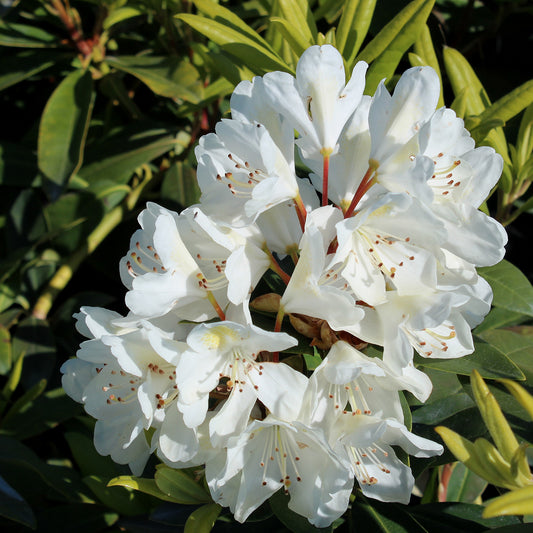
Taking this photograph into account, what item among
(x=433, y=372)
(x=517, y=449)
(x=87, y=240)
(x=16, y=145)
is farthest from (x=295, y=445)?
(x=16, y=145)

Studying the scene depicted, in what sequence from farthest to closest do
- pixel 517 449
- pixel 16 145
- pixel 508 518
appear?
1. pixel 16 145
2. pixel 508 518
3. pixel 517 449

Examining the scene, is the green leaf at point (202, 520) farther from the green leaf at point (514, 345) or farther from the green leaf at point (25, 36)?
the green leaf at point (25, 36)

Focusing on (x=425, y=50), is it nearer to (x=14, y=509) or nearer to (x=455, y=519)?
(x=455, y=519)

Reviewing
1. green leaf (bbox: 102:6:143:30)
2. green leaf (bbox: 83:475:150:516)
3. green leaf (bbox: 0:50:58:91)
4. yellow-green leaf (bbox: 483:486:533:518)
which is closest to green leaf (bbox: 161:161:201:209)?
green leaf (bbox: 102:6:143:30)

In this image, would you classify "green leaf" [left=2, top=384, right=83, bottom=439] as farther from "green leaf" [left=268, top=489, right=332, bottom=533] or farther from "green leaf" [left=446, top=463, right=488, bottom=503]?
"green leaf" [left=446, top=463, right=488, bottom=503]

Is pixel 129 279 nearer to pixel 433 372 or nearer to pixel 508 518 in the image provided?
pixel 433 372

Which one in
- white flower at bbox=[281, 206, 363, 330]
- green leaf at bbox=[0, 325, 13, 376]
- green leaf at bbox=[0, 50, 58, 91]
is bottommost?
green leaf at bbox=[0, 325, 13, 376]

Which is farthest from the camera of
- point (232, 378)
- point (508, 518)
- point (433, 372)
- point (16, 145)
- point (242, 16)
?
point (16, 145)
